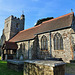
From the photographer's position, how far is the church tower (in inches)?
1013

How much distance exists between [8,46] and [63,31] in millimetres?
12834

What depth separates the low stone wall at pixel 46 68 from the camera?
11.5 feet

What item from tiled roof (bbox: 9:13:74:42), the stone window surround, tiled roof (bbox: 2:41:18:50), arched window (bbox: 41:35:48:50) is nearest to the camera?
the stone window surround

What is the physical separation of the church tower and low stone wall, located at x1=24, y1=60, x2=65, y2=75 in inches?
883

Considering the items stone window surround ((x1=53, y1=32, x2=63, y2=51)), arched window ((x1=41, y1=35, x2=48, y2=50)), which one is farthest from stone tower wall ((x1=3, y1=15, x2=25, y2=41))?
stone window surround ((x1=53, y1=32, x2=63, y2=51))

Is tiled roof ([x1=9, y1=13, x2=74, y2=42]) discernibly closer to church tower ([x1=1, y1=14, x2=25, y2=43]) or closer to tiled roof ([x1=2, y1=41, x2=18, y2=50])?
tiled roof ([x1=2, y1=41, x2=18, y2=50])

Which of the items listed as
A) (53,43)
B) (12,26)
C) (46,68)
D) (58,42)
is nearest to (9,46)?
(12,26)

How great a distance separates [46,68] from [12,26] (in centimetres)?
2483

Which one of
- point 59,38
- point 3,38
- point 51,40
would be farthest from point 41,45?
point 3,38

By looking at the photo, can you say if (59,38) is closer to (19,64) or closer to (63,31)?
(63,31)

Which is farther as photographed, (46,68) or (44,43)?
(44,43)

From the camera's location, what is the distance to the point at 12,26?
86.0ft

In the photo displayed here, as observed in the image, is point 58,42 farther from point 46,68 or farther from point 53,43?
point 46,68

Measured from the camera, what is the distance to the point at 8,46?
1791 cm
